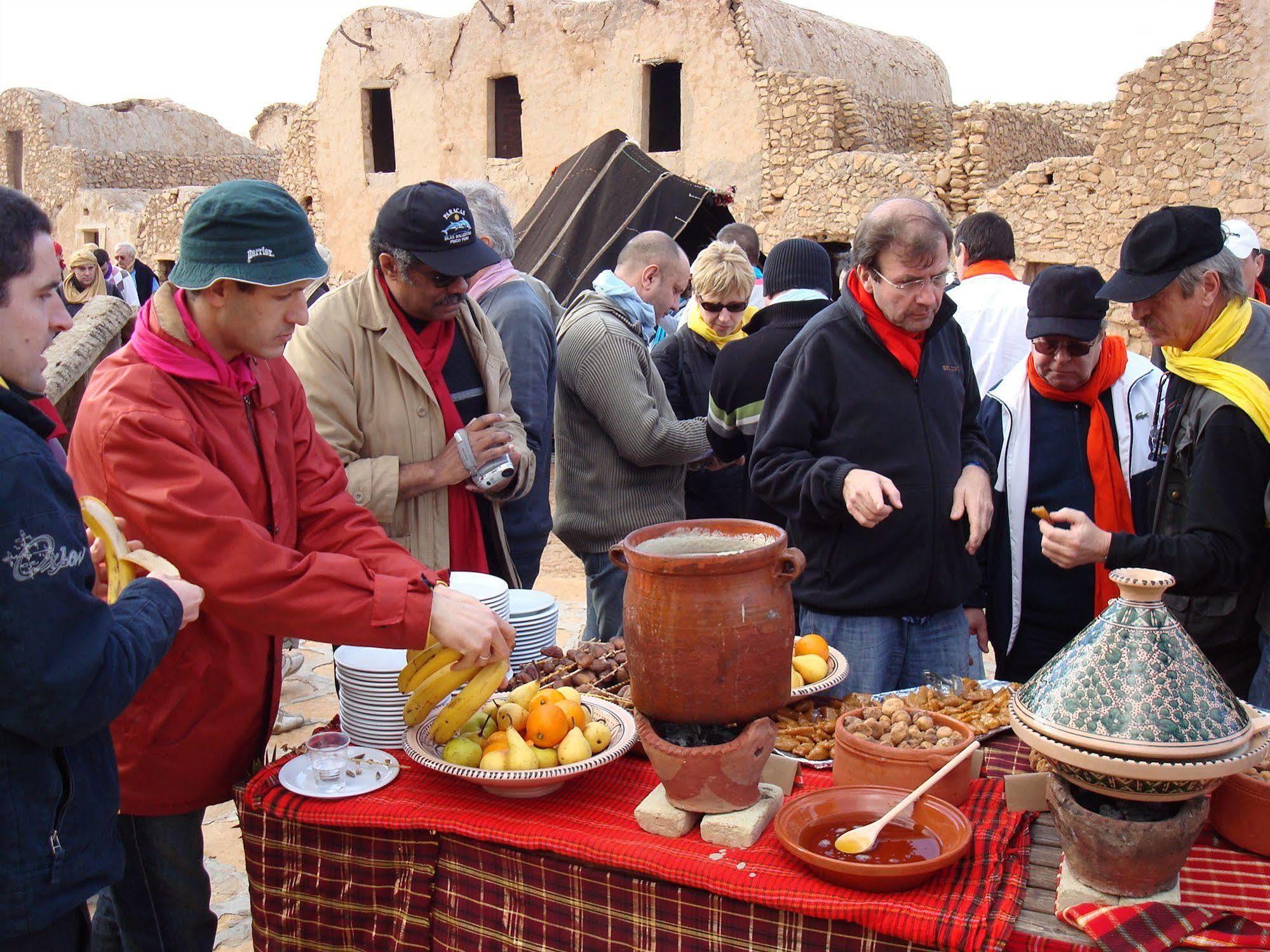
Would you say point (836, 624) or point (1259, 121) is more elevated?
point (1259, 121)

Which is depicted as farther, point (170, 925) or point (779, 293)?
point (779, 293)

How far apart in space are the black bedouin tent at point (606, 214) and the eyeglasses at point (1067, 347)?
707 centimetres

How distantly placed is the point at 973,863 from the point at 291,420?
1.77 metres

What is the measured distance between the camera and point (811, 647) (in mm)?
2670

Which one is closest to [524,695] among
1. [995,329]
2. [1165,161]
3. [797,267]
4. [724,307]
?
[797,267]

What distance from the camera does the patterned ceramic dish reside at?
2.51 m

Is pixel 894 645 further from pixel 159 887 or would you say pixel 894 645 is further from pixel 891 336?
pixel 159 887

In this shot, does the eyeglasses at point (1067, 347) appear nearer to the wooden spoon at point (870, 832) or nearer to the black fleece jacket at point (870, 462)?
the black fleece jacket at point (870, 462)

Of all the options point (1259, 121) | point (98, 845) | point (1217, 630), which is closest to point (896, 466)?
point (1217, 630)

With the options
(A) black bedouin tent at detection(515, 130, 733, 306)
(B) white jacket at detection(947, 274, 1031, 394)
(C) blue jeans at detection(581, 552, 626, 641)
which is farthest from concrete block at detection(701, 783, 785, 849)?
(A) black bedouin tent at detection(515, 130, 733, 306)

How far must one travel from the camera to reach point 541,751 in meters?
2.20

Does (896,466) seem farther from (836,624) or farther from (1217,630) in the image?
(1217,630)

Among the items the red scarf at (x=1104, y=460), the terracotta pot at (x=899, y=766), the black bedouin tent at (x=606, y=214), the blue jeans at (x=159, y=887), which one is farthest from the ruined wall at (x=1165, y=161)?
the blue jeans at (x=159, y=887)

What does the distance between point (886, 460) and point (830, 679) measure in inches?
27.2
